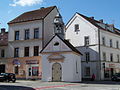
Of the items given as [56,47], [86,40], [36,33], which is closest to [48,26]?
[36,33]

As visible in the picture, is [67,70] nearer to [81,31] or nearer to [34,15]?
[34,15]

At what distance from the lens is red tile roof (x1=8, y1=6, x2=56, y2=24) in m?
46.0

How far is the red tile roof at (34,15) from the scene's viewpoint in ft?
151

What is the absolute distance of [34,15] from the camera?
4769 centimetres

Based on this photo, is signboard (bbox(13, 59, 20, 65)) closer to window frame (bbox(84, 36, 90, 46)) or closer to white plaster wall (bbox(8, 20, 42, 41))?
white plaster wall (bbox(8, 20, 42, 41))

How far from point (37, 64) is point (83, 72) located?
12151mm

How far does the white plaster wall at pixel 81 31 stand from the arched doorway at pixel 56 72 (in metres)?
13.9

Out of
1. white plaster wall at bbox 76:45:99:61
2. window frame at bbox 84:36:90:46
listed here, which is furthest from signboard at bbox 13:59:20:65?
window frame at bbox 84:36:90:46

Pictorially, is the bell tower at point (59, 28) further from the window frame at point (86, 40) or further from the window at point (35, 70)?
the window frame at point (86, 40)

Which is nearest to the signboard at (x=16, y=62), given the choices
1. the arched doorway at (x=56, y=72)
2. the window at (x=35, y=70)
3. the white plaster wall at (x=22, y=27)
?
the window at (x=35, y=70)

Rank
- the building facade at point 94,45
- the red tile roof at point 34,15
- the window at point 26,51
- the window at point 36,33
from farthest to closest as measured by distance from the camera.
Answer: the building facade at point 94,45, the red tile roof at point 34,15, the window at point 26,51, the window at point 36,33

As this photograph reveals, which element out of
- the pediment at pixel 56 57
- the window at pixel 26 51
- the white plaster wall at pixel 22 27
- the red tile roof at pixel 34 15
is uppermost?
the red tile roof at pixel 34 15

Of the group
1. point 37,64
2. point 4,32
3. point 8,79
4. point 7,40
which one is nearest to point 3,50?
point 7,40

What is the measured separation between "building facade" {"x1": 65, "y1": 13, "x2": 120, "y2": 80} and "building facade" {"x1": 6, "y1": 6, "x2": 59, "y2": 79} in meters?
7.51
